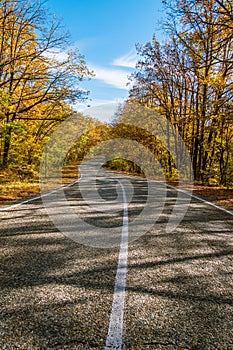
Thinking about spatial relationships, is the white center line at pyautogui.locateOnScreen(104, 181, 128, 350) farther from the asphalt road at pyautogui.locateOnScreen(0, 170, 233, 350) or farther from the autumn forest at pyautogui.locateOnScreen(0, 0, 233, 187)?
the autumn forest at pyautogui.locateOnScreen(0, 0, 233, 187)

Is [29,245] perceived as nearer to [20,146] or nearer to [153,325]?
[153,325]

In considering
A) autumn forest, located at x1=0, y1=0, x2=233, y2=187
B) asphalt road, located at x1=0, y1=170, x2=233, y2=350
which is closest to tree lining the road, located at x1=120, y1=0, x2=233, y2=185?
autumn forest, located at x1=0, y1=0, x2=233, y2=187

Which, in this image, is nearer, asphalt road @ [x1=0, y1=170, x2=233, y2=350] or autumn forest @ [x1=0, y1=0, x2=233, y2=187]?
asphalt road @ [x1=0, y1=170, x2=233, y2=350]

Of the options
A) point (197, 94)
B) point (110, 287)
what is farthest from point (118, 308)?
point (197, 94)

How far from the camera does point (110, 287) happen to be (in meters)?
3.02

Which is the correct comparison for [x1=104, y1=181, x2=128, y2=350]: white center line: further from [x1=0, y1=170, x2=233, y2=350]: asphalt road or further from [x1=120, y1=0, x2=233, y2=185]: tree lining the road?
[x1=120, y1=0, x2=233, y2=185]: tree lining the road

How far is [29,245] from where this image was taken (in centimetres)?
440

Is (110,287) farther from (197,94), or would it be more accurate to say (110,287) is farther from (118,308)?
(197,94)

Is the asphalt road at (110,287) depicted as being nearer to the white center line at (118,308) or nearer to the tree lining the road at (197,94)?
the white center line at (118,308)

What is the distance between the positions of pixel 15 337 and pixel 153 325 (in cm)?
115

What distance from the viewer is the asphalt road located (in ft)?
7.09

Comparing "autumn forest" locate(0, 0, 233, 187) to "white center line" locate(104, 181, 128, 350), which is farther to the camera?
"autumn forest" locate(0, 0, 233, 187)

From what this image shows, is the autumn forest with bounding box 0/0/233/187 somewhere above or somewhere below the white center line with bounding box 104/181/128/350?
above

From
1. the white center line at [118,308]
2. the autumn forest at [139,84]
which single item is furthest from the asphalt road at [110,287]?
the autumn forest at [139,84]
